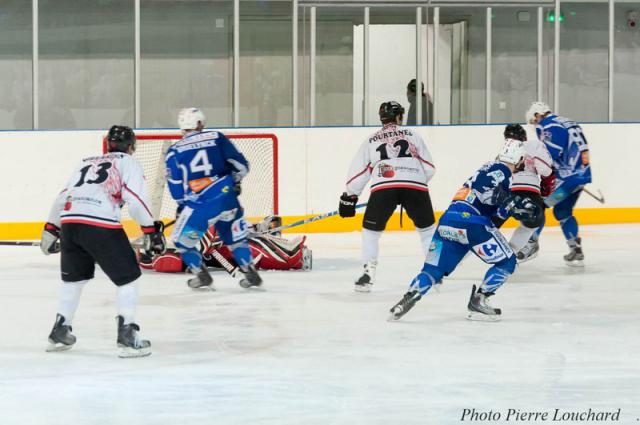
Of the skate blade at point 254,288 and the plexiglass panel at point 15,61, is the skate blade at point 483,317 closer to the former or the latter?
the skate blade at point 254,288

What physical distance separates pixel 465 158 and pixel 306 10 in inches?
81.1

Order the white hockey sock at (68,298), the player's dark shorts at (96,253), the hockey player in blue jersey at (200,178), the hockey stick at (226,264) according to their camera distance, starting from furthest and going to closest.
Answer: the hockey stick at (226,264) → the hockey player in blue jersey at (200,178) → the white hockey sock at (68,298) → the player's dark shorts at (96,253)

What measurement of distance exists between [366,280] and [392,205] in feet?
1.59

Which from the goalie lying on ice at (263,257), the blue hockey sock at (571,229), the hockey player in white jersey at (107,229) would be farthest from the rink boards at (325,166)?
the hockey player in white jersey at (107,229)

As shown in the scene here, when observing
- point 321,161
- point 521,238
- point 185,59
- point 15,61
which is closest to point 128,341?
point 521,238

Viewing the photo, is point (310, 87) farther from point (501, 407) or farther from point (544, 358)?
point (501, 407)

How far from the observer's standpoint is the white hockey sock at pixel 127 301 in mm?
5496

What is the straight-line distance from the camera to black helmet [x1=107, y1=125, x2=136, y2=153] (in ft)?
18.5

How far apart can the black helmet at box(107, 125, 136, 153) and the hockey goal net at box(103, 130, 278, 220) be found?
3.60 metres

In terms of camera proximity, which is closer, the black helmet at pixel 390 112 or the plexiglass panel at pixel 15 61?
the black helmet at pixel 390 112

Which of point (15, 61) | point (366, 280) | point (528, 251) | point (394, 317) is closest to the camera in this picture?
point (394, 317)

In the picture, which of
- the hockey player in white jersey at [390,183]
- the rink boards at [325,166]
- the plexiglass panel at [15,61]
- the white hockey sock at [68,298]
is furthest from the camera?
the plexiglass panel at [15,61]

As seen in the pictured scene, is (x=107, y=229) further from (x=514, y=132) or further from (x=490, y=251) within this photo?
(x=514, y=132)

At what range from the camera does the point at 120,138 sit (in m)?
5.63
